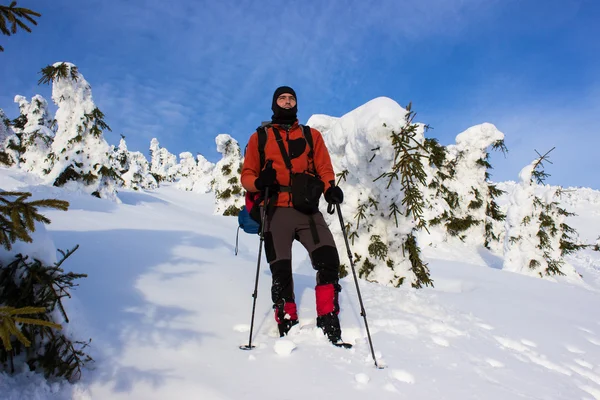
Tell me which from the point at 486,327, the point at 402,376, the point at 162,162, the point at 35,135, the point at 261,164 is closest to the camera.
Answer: the point at 402,376

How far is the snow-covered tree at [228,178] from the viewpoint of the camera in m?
26.4

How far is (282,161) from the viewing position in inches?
141

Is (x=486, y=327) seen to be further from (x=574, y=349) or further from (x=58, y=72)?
(x=58, y=72)

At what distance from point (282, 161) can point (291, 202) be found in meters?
0.46

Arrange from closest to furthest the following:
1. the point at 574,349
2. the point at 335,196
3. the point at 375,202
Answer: the point at 335,196
the point at 574,349
the point at 375,202

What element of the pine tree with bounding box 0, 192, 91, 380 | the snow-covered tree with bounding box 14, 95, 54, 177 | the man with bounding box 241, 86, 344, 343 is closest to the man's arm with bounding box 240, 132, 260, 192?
the man with bounding box 241, 86, 344, 343

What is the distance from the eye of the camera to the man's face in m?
3.79

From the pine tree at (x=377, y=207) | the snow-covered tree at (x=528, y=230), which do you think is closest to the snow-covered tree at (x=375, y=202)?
the pine tree at (x=377, y=207)

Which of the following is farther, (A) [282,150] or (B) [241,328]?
(A) [282,150]

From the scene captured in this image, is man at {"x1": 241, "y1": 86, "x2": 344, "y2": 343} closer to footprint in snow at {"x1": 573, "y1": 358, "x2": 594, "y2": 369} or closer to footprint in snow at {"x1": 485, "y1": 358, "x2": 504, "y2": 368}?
footprint in snow at {"x1": 485, "y1": 358, "x2": 504, "y2": 368}

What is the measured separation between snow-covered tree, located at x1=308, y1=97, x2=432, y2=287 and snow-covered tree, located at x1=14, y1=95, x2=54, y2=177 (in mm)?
15788

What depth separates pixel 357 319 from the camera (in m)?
3.82

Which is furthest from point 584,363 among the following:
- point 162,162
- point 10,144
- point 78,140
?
point 162,162

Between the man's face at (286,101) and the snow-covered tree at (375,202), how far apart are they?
268 cm
